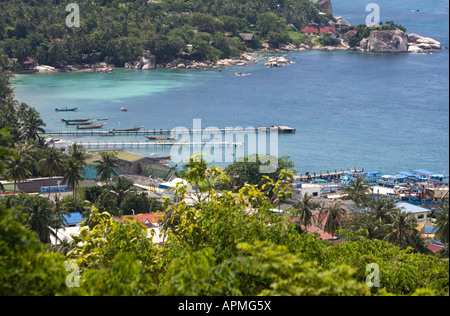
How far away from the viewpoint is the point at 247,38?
92500 mm

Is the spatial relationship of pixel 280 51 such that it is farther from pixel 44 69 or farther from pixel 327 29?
pixel 44 69

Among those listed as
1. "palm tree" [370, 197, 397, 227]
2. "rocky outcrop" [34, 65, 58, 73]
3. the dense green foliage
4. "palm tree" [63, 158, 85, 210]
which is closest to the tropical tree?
"palm tree" [370, 197, 397, 227]

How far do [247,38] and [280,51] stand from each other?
6442 millimetres

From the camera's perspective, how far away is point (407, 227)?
22.4m

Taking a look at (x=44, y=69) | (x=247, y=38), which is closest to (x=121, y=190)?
(x=44, y=69)

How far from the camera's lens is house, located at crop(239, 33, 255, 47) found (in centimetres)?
9275

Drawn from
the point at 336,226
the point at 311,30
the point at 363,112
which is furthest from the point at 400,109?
the point at 311,30

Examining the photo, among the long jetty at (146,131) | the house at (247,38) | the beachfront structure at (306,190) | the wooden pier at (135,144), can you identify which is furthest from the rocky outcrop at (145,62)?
the beachfront structure at (306,190)

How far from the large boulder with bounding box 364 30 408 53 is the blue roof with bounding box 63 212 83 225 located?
77771 millimetres

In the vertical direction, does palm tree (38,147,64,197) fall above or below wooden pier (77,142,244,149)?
above

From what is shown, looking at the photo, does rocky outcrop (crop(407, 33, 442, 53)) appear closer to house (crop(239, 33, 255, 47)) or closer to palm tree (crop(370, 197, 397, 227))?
house (crop(239, 33, 255, 47))

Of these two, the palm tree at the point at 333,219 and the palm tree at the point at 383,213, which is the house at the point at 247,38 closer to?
the palm tree at the point at 333,219
